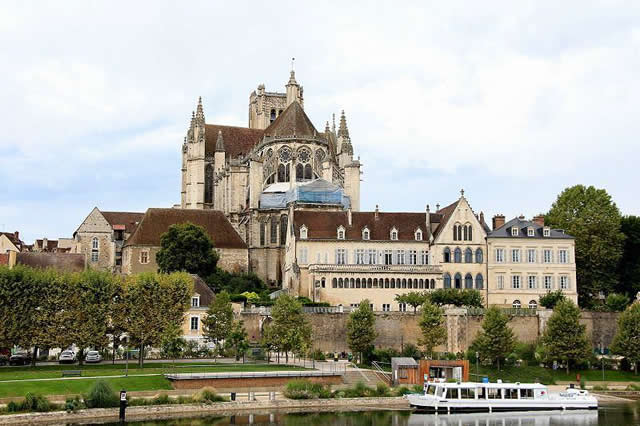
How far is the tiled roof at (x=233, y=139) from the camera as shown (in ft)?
352


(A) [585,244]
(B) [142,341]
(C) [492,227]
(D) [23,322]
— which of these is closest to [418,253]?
(C) [492,227]

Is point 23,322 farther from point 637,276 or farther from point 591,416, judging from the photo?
point 637,276

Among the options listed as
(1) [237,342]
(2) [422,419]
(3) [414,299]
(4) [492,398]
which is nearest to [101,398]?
(2) [422,419]

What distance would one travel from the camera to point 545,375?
60.5 meters

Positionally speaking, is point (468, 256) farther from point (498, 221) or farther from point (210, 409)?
point (210, 409)

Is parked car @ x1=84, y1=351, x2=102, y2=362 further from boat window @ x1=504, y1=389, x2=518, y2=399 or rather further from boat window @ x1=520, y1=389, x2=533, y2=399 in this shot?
boat window @ x1=520, y1=389, x2=533, y2=399

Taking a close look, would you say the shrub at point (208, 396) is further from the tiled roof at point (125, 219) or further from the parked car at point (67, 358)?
the tiled roof at point (125, 219)

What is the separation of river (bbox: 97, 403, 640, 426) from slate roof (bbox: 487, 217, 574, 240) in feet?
82.5

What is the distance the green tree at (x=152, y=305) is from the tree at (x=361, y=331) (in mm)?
11437

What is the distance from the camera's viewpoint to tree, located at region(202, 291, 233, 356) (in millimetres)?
60562

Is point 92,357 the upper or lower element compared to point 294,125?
lower

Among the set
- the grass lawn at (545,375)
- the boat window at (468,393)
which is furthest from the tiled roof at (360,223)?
the boat window at (468,393)

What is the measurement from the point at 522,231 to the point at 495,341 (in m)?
16.4

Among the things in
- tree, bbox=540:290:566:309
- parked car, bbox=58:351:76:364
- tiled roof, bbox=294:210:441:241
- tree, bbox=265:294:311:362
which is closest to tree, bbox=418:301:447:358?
tree, bbox=265:294:311:362
